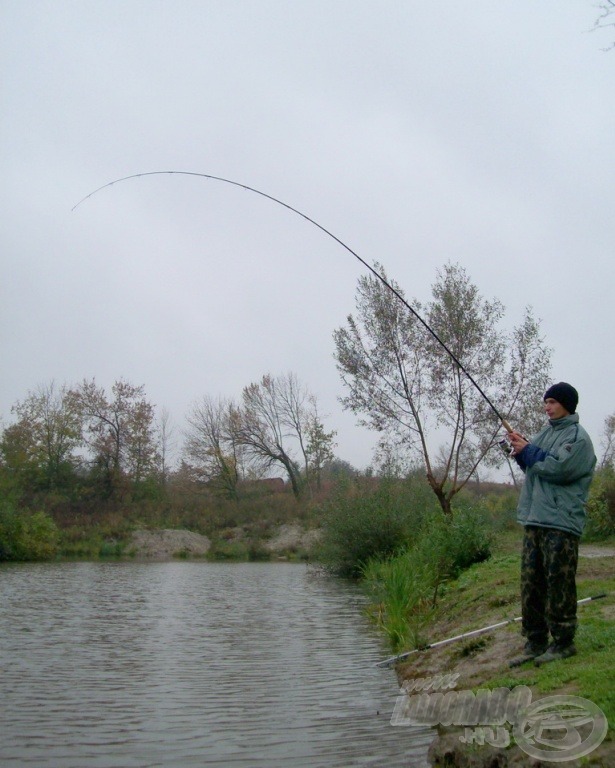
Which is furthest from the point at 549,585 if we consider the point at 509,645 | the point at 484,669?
the point at 509,645

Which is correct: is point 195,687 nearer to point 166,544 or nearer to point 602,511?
point 602,511

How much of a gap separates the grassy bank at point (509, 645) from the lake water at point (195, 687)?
2.47ft

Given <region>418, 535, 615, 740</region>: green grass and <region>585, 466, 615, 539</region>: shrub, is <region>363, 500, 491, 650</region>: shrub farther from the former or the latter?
<region>585, 466, 615, 539</region>: shrub

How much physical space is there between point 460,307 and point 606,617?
17250 millimetres

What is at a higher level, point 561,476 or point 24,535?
point 561,476

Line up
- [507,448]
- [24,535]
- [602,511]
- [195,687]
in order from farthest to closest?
[24,535] → [602,511] → [195,687] → [507,448]

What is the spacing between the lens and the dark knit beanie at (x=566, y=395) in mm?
6469

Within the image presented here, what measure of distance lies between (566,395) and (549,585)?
153 centimetres

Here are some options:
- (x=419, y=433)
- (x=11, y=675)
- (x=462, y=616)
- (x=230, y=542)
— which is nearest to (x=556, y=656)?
(x=462, y=616)

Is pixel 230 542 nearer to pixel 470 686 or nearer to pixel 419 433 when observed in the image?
pixel 419 433

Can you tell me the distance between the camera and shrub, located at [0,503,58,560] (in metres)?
40.8

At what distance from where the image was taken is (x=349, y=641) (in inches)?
499

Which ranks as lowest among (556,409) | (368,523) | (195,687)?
(195,687)

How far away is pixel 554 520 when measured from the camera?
6.12m
